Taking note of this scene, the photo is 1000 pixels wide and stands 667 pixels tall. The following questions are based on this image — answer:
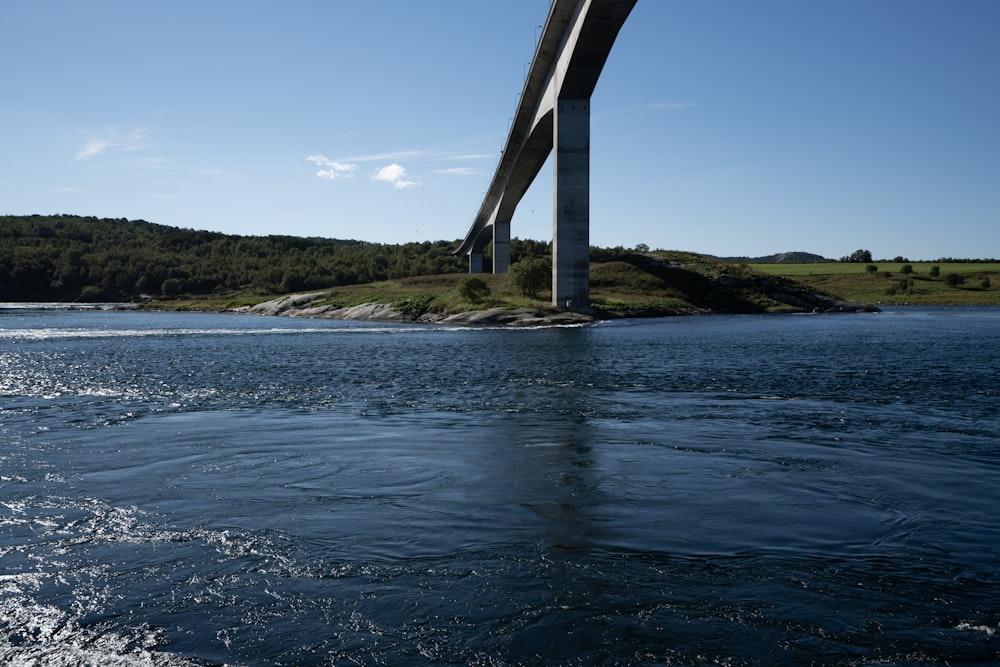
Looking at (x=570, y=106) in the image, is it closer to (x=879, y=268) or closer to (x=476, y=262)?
(x=476, y=262)

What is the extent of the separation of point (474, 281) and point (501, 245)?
188 feet

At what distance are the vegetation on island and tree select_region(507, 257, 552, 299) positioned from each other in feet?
0.37

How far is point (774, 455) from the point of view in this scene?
14.2 metres

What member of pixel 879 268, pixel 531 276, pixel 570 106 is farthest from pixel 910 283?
pixel 570 106

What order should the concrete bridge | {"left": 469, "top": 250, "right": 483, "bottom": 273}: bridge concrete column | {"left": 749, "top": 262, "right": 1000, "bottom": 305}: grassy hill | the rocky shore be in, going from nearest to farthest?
the concrete bridge < the rocky shore < {"left": 749, "top": 262, "right": 1000, "bottom": 305}: grassy hill < {"left": 469, "top": 250, "right": 483, "bottom": 273}: bridge concrete column

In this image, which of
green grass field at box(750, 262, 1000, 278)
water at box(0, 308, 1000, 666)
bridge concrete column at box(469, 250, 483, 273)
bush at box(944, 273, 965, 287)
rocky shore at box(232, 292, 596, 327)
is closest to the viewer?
water at box(0, 308, 1000, 666)

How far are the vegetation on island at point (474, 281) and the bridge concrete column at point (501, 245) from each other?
565 inches

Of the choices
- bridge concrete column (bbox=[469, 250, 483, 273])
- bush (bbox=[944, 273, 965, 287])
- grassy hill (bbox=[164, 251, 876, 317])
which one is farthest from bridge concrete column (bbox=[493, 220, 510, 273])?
bush (bbox=[944, 273, 965, 287])

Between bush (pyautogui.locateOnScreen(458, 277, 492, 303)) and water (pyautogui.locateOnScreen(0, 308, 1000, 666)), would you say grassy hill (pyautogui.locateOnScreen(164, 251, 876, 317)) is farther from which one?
water (pyautogui.locateOnScreen(0, 308, 1000, 666))

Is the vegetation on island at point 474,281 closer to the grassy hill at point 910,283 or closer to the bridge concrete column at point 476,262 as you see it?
the grassy hill at point 910,283

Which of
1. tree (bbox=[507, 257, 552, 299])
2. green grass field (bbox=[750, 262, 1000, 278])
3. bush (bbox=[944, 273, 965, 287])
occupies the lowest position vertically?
tree (bbox=[507, 257, 552, 299])

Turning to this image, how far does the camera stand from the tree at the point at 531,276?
83375mm

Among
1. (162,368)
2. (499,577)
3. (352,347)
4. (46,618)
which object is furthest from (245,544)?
(352,347)

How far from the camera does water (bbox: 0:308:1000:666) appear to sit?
662 cm
